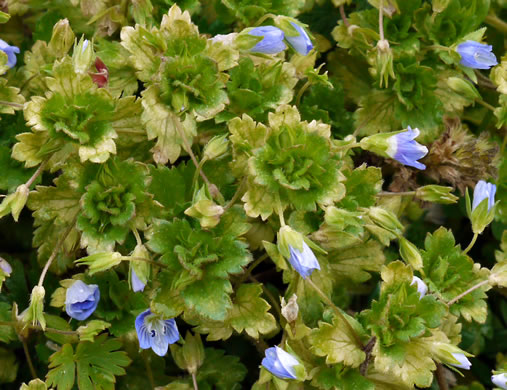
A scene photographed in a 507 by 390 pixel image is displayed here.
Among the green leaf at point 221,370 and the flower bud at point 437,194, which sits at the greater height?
the flower bud at point 437,194

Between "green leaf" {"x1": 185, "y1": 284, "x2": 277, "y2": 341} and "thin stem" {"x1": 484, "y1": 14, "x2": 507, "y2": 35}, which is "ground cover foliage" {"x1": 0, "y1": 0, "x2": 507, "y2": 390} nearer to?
"green leaf" {"x1": 185, "y1": 284, "x2": 277, "y2": 341}

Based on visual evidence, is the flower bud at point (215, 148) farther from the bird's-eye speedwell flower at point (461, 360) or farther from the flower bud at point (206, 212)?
the bird's-eye speedwell flower at point (461, 360)

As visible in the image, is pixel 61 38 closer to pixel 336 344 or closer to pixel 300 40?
pixel 300 40

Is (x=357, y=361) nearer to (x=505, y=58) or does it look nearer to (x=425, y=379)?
(x=425, y=379)

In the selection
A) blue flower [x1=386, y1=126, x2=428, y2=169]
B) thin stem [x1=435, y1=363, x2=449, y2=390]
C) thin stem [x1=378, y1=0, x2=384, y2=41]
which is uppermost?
thin stem [x1=378, y1=0, x2=384, y2=41]

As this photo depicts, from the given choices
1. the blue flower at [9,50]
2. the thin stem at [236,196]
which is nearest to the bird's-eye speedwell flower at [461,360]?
the thin stem at [236,196]

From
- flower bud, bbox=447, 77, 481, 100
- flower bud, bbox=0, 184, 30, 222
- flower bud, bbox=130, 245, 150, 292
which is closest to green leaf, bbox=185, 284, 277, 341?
flower bud, bbox=130, 245, 150, 292

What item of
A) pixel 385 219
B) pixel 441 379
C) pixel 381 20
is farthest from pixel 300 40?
pixel 441 379
